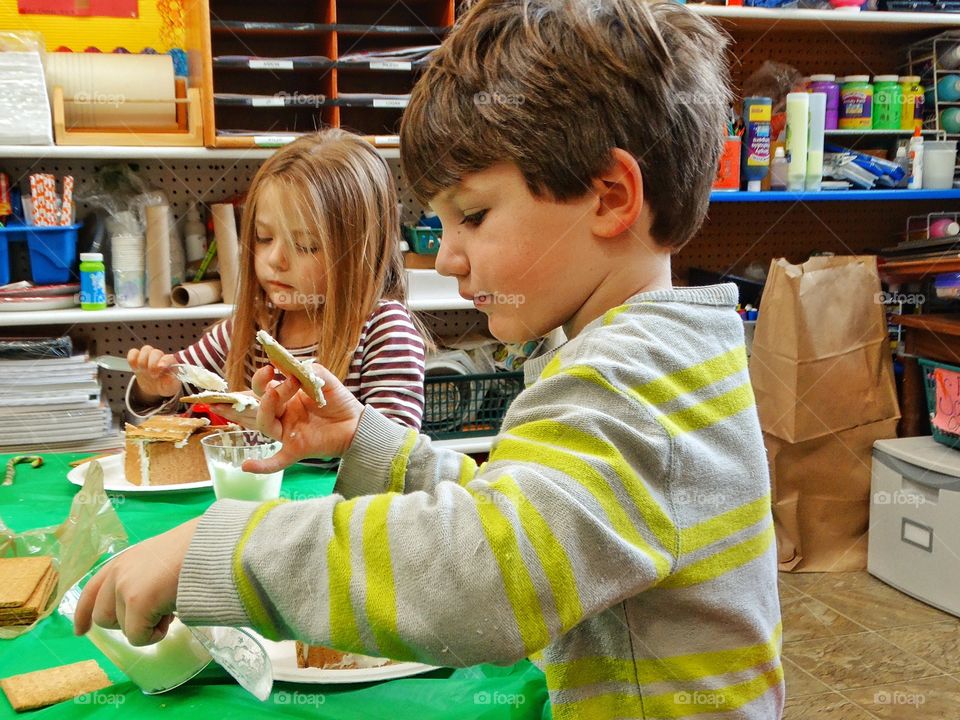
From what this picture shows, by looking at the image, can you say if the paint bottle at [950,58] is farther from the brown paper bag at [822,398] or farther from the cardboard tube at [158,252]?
the cardboard tube at [158,252]

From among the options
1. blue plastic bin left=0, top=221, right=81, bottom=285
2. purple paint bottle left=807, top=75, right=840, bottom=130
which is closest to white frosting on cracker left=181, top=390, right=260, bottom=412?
blue plastic bin left=0, top=221, right=81, bottom=285

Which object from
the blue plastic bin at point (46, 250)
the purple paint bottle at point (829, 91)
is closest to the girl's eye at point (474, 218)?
the blue plastic bin at point (46, 250)

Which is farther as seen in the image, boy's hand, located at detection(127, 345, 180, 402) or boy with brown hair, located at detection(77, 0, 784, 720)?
boy's hand, located at detection(127, 345, 180, 402)

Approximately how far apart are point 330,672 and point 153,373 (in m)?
0.77

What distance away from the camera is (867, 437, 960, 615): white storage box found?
2.18 metres

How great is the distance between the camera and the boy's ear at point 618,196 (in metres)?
0.68

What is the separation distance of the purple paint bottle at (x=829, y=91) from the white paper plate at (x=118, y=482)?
2.10 metres

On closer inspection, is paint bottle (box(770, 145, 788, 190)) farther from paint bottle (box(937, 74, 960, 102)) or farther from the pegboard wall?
paint bottle (box(937, 74, 960, 102))

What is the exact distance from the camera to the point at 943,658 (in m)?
1.97

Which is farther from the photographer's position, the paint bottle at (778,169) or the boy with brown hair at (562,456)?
the paint bottle at (778,169)

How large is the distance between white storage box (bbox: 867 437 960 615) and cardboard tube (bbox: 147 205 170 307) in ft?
6.20

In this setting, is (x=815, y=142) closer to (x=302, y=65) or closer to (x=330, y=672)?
(x=302, y=65)

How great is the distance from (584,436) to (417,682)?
0.30 metres

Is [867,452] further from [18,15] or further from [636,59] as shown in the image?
[18,15]
